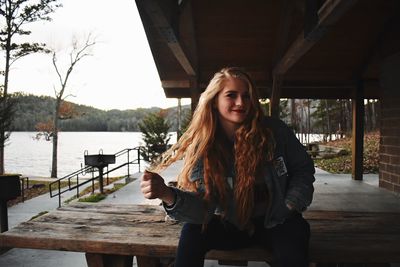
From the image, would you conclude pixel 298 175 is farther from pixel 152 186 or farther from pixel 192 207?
pixel 152 186

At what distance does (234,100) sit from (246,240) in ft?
2.44

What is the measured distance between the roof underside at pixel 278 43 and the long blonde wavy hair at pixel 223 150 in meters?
1.90

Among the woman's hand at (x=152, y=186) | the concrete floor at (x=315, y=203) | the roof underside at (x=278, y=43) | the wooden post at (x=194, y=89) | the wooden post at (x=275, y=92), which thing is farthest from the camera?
the wooden post at (x=194, y=89)

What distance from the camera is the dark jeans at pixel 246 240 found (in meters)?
1.61

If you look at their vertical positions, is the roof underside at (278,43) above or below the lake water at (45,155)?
above

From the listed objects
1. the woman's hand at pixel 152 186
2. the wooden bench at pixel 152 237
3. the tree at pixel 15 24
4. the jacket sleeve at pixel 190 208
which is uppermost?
the tree at pixel 15 24

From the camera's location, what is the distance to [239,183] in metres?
1.75

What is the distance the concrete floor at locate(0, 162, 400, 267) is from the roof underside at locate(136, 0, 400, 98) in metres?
1.98

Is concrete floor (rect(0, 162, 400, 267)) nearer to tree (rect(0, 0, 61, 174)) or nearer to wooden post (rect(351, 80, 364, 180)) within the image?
wooden post (rect(351, 80, 364, 180))

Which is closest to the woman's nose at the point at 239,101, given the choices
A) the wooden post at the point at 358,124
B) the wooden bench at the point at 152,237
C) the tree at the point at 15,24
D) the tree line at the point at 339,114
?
the wooden bench at the point at 152,237

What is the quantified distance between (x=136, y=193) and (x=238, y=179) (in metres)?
6.18

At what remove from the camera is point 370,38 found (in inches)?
237

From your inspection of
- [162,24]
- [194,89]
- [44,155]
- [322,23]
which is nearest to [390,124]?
[322,23]

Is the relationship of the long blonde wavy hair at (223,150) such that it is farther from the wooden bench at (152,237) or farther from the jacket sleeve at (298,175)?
the wooden bench at (152,237)
